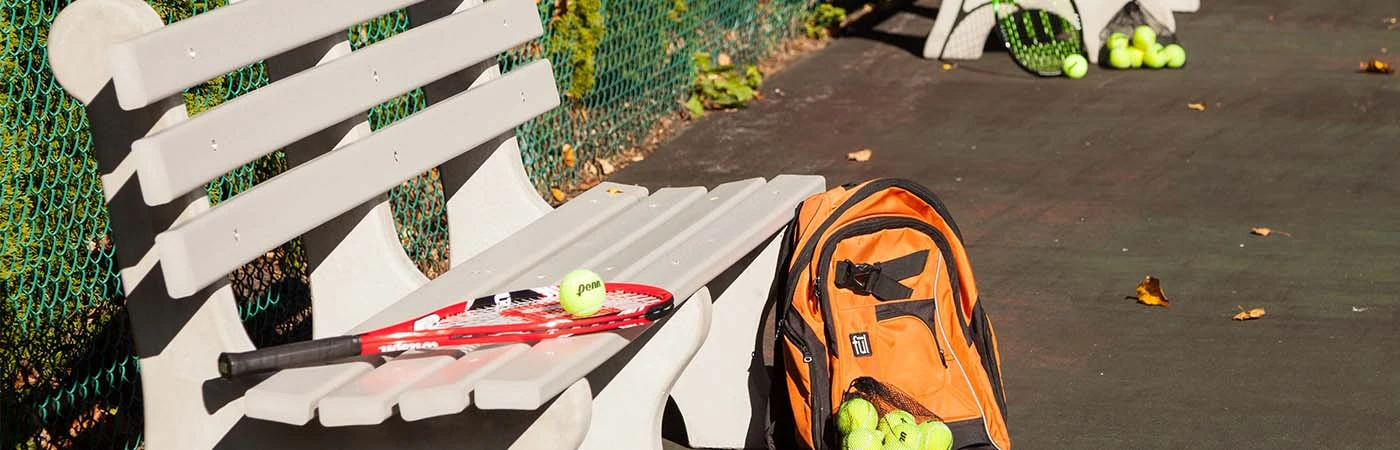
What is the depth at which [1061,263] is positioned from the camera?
17.6ft

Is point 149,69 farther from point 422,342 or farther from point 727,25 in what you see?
point 727,25

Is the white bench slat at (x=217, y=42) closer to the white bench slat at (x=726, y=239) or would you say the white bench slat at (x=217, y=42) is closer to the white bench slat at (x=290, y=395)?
the white bench slat at (x=290, y=395)

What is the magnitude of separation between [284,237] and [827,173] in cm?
378

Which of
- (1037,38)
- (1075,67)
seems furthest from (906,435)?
(1037,38)

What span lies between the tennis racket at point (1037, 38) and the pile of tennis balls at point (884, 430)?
4786mm

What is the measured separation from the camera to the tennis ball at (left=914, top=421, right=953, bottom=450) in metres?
3.60

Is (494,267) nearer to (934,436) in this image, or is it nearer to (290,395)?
(290,395)

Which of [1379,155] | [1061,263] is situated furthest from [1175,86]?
[1061,263]

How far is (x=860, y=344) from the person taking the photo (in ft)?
12.2

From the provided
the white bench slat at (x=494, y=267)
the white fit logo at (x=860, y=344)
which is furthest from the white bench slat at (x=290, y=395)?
the white fit logo at (x=860, y=344)

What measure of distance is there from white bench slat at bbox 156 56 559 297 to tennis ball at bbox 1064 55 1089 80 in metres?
4.49

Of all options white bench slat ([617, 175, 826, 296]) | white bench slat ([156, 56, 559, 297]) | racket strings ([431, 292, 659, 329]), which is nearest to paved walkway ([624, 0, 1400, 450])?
white bench slat ([617, 175, 826, 296])

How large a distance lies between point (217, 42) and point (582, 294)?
0.77m

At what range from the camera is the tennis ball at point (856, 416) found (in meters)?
3.58
